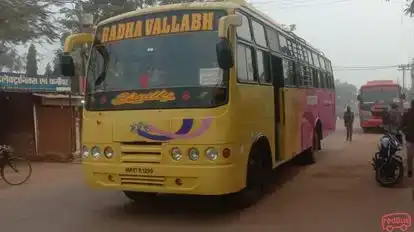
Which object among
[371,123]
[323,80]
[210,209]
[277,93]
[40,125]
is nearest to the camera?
[210,209]

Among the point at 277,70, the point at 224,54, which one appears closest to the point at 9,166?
the point at 277,70

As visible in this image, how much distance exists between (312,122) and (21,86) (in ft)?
46.1

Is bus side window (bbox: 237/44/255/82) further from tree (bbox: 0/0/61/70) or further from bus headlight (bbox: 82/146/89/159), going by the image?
tree (bbox: 0/0/61/70)

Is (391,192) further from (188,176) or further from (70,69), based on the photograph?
(70,69)

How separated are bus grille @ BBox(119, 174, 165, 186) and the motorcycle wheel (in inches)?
188

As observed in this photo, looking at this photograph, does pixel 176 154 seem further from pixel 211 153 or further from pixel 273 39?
pixel 273 39

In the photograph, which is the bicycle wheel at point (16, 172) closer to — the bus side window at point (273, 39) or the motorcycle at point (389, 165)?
the bus side window at point (273, 39)

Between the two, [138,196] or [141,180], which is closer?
[141,180]

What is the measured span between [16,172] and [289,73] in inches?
254

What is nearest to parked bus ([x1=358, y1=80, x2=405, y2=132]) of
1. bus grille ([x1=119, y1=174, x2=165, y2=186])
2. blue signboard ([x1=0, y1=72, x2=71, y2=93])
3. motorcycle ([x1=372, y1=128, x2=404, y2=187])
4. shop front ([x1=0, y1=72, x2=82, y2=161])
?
blue signboard ([x1=0, y1=72, x2=71, y2=93])

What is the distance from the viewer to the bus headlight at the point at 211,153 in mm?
6238

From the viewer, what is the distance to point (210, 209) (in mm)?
7453

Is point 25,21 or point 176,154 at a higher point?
point 25,21

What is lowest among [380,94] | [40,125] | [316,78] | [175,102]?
[40,125]
